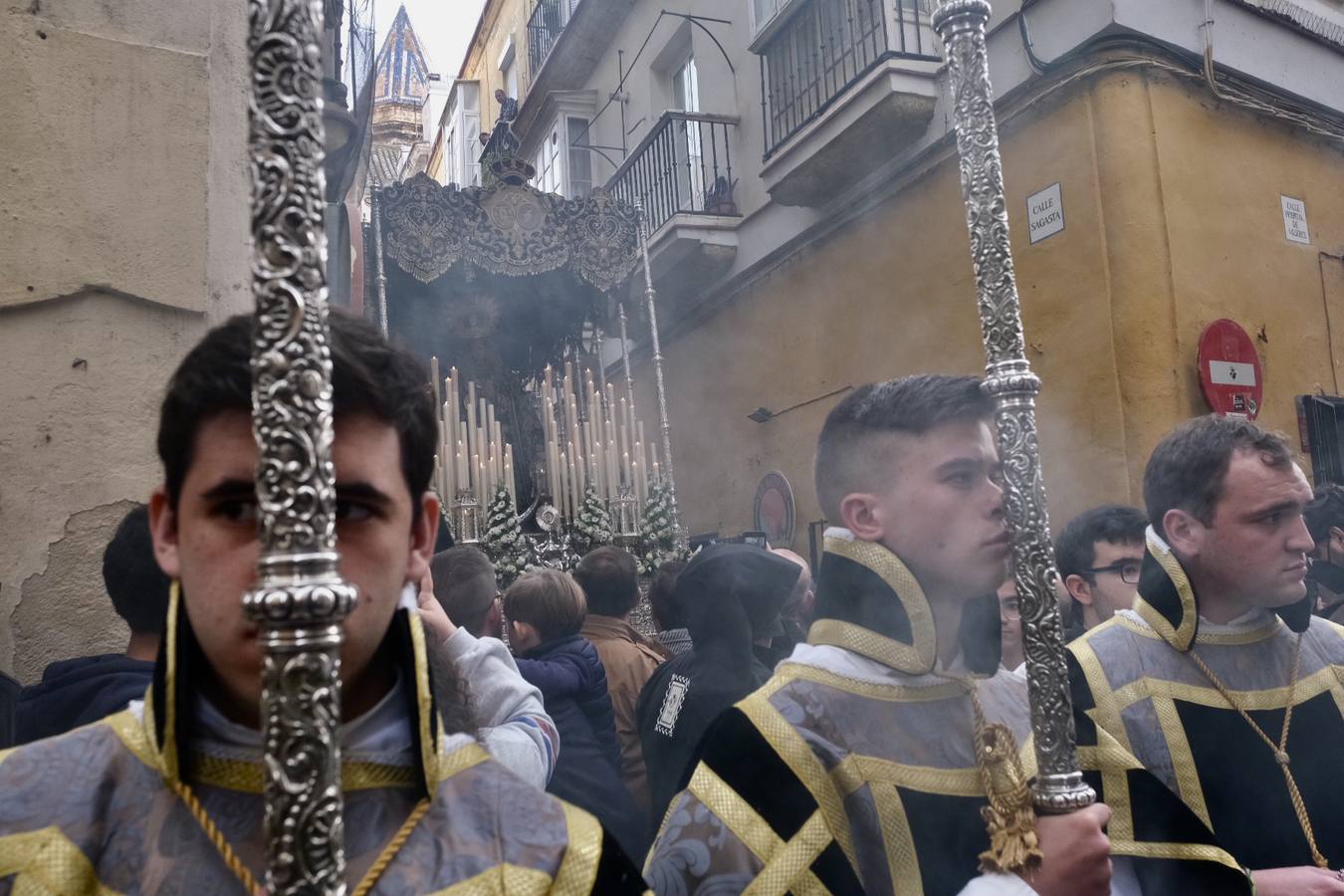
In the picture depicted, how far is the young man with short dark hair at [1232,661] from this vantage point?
2.54 metres

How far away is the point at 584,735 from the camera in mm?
3172

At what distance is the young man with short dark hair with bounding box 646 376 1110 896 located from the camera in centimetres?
181

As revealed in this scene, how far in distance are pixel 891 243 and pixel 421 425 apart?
7.18m

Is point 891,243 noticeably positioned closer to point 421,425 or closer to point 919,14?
point 919,14

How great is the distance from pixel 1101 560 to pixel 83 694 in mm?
3056

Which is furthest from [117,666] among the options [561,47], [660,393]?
[561,47]

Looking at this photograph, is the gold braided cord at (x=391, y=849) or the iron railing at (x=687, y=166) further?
the iron railing at (x=687, y=166)

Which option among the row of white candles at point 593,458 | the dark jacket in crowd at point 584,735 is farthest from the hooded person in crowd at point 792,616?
the row of white candles at point 593,458

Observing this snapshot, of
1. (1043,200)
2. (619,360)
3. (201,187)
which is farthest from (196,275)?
(619,360)

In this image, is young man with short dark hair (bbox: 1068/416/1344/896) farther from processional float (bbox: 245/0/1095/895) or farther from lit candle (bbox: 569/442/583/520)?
lit candle (bbox: 569/442/583/520)

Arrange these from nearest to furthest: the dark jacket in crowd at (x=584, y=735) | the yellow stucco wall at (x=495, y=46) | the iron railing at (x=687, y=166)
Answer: the dark jacket in crowd at (x=584, y=735), the iron railing at (x=687, y=166), the yellow stucco wall at (x=495, y=46)

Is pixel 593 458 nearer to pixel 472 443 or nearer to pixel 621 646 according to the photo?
pixel 472 443

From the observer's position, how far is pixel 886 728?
1974 mm

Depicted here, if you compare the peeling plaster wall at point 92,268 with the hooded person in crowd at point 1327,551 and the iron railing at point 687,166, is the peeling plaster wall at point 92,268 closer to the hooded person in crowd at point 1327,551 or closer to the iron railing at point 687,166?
the hooded person in crowd at point 1327,551
